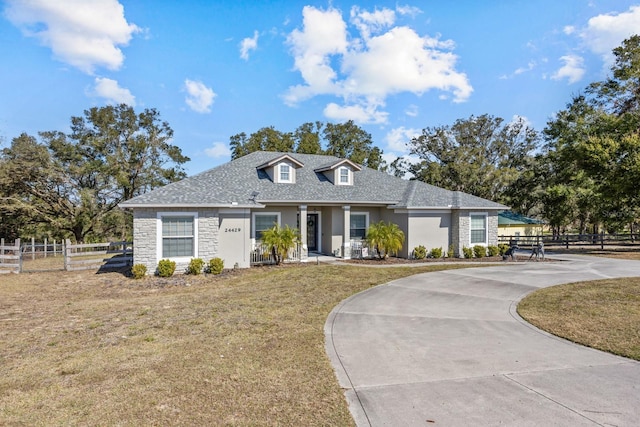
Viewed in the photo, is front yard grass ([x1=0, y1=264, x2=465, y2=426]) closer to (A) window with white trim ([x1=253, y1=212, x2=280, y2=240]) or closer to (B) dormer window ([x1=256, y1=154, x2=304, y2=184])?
(A) window with white trim ([x1=253, y1=212, x2=280, y2=240])

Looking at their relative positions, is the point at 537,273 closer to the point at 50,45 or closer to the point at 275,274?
the point at 275,274

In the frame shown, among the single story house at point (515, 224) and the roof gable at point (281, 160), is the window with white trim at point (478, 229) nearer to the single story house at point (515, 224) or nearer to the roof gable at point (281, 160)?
the roof gable at point (281, 160)

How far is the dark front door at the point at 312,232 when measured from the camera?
21.0 meters

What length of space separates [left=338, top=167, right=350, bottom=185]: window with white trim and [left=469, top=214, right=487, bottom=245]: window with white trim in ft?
25.9

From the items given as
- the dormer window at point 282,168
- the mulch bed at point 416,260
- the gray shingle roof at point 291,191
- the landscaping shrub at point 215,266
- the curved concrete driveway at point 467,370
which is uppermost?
the dormer window at point 282,168

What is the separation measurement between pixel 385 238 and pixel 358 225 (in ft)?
8.47

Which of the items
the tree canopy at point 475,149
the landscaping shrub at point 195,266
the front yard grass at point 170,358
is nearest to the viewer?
the front yard grass at point 170,358

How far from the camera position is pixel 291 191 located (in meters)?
19.1

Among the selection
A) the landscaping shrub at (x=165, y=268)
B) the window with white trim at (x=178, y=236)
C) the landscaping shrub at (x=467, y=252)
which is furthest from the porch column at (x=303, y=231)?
the landscaping shrub at (x=467, y=252)

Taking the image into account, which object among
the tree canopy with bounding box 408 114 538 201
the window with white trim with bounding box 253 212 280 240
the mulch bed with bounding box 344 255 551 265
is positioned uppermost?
the tree canopy with bounding box 408 114 538 201

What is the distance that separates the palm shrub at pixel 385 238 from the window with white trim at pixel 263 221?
17.6ft

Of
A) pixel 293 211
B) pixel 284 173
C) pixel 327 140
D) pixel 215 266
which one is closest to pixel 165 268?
pixel 215 266

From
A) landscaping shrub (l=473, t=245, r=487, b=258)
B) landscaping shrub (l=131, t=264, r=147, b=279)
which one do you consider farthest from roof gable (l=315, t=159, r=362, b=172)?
landscaping shrub (l=131, t=264, r=147, b=279)

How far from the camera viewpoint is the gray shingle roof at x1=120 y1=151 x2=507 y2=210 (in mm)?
15406
